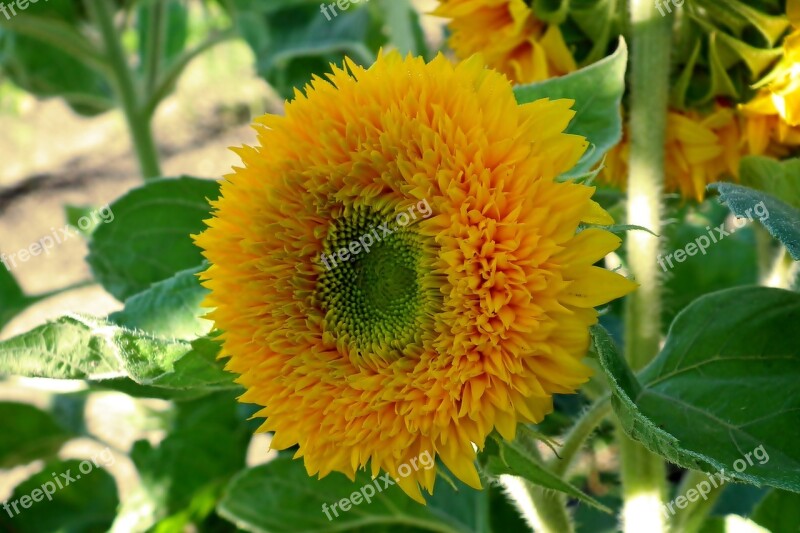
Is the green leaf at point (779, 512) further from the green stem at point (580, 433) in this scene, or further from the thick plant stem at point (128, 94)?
the thick plant stem at point (128, 94)

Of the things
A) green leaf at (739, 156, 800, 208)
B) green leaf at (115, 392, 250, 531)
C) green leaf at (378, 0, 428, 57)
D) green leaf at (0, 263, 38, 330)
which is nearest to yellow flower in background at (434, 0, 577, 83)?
green leaf at (739, 156, 800, 208)

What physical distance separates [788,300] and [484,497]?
0.45 m

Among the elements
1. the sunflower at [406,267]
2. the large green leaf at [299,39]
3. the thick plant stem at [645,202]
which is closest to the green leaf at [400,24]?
the large green leaf at [299,39]

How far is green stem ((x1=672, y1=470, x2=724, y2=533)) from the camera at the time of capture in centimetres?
85

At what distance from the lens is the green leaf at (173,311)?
795 mm

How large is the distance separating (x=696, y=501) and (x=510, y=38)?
451mm

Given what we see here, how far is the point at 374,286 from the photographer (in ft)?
2.33

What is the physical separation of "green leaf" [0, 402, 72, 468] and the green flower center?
1.02 meters

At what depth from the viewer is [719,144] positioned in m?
0.87

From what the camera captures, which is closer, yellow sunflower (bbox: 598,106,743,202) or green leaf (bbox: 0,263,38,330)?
yellow sunflower (bbox: 598,106,743,202)

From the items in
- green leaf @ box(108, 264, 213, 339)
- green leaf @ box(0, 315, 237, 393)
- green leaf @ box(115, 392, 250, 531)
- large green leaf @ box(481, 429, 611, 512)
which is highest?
green leaf @ box(0, 315, 237, 393)

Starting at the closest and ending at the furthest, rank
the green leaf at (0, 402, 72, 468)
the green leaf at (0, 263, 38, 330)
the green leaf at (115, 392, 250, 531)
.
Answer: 1. the green leaf at (115, 392, 250, 531)
2. the green leaf at (0, 263, 38, 330)
3. the green leaf at (0, 402, 72, 468)

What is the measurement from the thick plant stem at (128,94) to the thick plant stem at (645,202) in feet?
3.30

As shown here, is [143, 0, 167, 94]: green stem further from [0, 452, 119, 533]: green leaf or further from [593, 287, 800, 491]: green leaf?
[593, 287, 800, 491]: green leaf
